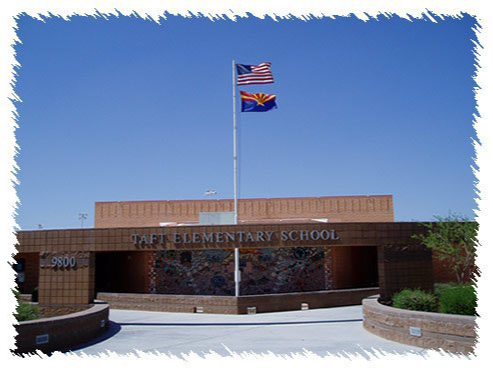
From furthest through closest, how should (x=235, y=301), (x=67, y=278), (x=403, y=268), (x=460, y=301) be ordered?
(x=67, y=278)
(x=403, y=268)
(x=235, y=301)
(x=460, y=301)

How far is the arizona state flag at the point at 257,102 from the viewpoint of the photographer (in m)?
23.8

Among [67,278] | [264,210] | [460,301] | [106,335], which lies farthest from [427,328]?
[264,210]

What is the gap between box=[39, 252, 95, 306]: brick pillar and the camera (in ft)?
74.0

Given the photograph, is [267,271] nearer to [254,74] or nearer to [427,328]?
[254,74]

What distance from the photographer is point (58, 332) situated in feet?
43.1

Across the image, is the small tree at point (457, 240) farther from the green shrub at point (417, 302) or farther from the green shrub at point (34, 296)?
the green shrub at point (34, 296)

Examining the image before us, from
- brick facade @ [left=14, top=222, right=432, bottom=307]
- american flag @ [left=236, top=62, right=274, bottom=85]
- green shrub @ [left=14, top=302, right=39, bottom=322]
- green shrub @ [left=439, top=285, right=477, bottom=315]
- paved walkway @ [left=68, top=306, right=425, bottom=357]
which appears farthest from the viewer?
american flag @ [left=236, top=62, right=274, bottom=85]

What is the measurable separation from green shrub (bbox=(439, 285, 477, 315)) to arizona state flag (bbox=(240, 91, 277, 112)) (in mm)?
12988

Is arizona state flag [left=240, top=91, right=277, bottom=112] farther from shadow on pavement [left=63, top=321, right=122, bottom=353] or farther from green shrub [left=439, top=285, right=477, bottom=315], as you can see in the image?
green shrub [left=439, top=285, right=477, bottom=315]

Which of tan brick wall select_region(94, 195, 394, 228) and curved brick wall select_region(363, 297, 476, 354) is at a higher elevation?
tan brick wall select_region(94, 195, 394, 228)

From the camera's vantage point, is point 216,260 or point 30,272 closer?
point 216,260

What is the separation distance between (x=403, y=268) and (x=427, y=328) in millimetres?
9962

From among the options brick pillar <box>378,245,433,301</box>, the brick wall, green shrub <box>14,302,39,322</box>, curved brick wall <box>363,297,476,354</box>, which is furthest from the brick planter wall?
green shrub <box>14,302,39,322</box>

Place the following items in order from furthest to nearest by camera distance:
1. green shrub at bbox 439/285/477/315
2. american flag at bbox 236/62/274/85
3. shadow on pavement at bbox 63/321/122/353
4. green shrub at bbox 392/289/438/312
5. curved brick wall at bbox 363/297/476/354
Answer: american flag at bbox 236/62/274/85
green shrub at bbox 392/289/438/312
shadow on pavement at bbox 63/321/122/353
green shrub at bbox 439/285/477/315
curved brick wall at bbox 363/297/476/354
